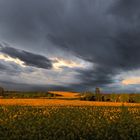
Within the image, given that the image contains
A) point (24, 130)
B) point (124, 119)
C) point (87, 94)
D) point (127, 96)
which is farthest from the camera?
point (87, 94)

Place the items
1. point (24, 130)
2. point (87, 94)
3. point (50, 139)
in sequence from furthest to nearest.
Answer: point (87, 94) < point (24, 130) < point (50, 139)

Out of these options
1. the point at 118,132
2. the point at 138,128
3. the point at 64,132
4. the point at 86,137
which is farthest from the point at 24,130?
the point at 138,128

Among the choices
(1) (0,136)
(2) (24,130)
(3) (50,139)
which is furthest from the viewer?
(2) (24,130)

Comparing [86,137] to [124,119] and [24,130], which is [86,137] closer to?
[24,130]

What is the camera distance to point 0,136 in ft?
62.5

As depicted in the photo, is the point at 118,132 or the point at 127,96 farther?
the point at 127,96

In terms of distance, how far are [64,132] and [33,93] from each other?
341ft

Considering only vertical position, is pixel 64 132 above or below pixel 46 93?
below

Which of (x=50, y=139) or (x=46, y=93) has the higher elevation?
(x=46, y=93)

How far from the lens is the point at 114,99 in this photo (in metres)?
114

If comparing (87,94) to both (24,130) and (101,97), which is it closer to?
(101,97)

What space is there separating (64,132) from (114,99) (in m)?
95.2

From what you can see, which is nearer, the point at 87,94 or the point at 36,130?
the point at 36,130

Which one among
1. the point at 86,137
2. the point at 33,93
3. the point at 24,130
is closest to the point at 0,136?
the point at 24,130
